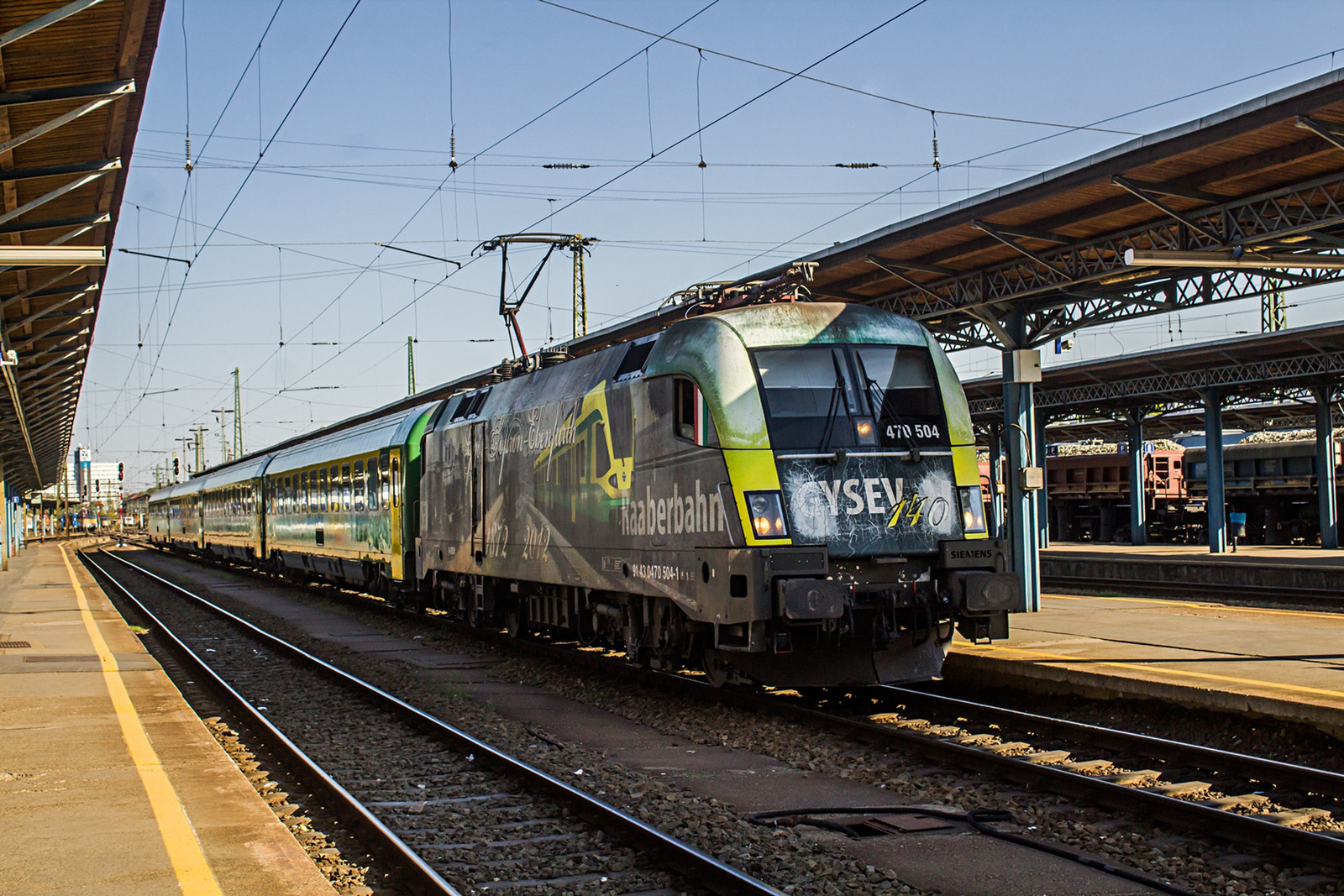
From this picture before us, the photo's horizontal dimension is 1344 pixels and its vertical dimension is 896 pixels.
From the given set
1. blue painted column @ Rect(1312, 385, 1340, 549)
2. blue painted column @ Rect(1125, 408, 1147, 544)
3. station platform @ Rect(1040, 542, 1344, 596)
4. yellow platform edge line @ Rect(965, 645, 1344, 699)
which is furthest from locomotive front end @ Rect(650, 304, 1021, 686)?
blue painted column @ Rect(1125, 408, 1147, 544)

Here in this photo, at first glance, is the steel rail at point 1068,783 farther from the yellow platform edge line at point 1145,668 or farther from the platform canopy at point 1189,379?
the platform canopy at point 1189,379

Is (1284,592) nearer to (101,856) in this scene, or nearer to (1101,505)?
(101,856)

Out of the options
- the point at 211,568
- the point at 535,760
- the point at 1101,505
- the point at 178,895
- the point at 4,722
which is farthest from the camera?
the point at 1101,505

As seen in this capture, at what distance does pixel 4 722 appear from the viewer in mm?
10445

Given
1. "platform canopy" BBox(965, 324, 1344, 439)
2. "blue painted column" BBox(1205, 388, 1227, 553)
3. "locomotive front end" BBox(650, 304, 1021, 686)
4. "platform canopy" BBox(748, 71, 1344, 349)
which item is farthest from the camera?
"blue painted column" BBox(1205, 388, 1227, 553)

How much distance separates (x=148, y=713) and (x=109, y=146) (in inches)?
270

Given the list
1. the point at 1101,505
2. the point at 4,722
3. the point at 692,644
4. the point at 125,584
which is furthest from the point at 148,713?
the point at 1101,505

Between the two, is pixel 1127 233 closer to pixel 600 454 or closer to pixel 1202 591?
pixel 600 454

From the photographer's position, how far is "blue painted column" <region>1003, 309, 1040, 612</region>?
18.0m

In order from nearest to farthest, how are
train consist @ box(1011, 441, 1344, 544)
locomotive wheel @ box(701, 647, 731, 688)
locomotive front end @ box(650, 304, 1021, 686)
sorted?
locomotive front end @ box(650, 304, 1021, 686) → locomotive wheel @ box(701, 647, 731, 688) → train consist @ box(1011, 441, 1344, 544)

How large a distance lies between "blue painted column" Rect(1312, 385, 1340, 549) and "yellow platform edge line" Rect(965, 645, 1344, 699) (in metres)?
27.2

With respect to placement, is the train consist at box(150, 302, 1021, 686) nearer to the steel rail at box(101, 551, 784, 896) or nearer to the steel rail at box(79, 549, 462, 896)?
the steel rail at box(101, 551, 784, 896)

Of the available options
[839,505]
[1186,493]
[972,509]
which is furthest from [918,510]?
[1186,493]

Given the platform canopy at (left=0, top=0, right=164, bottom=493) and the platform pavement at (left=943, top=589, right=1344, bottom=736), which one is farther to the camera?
the platform canopy at (left=0, top=0, right=164, bottom=493)
